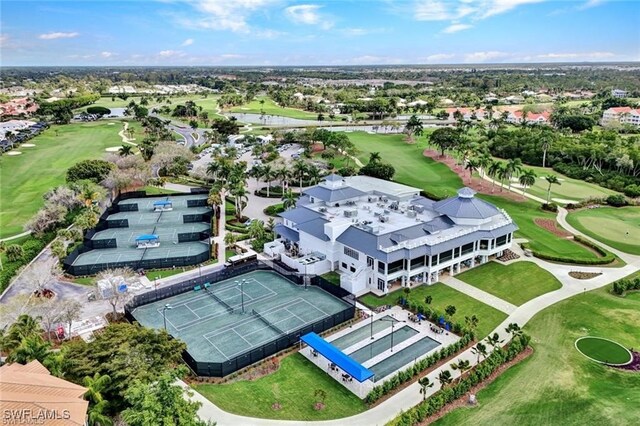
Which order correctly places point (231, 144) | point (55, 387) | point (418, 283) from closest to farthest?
1. point (55, 387)
2. point (418, 283)
3. point (231, 144)

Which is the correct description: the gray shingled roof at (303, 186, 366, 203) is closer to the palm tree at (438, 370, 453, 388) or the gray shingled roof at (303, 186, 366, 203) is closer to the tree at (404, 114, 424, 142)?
the palm tree at (438, 370, 453, 388)

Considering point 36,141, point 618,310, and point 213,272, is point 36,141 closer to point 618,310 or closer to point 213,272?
point 213,272

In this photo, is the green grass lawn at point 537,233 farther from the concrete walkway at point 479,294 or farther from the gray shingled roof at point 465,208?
the concrete walkway at point 479,294

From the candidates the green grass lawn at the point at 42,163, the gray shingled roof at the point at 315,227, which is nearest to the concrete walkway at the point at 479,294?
the gray shingled roof at the point at 315,227

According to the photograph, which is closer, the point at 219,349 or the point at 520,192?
the point at 219,349

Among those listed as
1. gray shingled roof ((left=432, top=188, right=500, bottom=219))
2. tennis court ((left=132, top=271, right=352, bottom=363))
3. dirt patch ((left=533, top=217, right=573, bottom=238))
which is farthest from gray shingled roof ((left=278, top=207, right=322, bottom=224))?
dirt patch ((left=533, top=217, right=573, bottom=238))

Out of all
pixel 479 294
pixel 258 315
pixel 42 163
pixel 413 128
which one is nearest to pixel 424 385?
pixel 258 315

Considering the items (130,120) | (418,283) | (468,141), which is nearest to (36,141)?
(130,120)
